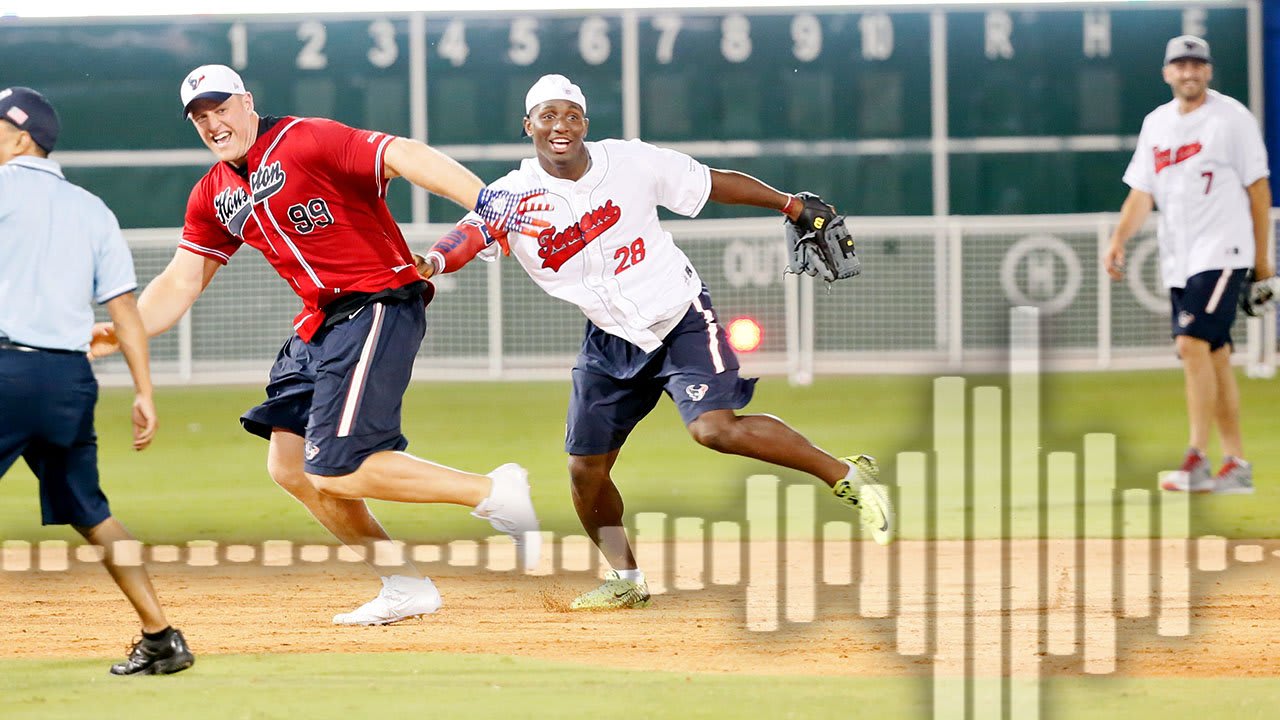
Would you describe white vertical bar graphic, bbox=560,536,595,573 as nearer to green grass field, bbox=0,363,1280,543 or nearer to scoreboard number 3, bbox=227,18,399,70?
green grass field, bbox=0,363,1280,543

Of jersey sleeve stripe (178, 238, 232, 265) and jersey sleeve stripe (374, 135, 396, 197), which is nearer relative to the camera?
jersey sleeve stripe (374, 135, 396, 197)

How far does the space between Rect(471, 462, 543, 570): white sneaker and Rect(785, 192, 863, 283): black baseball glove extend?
1674mm

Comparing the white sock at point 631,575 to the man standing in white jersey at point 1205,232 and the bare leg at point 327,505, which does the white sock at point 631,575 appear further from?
the man standing in white jersey at point 1205,232

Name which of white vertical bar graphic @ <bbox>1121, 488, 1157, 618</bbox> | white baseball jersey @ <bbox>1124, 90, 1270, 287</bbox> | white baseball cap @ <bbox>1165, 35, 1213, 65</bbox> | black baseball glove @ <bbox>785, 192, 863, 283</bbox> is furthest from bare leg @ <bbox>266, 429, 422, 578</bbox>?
white baseball cap @ <bbox>1165, 35, 1213, 65</bbox>

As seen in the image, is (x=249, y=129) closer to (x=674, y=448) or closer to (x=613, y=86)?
(x=674, y=448)

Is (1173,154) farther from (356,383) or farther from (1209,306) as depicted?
(356,383)

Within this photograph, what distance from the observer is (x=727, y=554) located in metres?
8.96

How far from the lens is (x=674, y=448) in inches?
533

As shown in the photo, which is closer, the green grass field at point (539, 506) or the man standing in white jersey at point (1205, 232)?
the green grass field at point (539, 506)

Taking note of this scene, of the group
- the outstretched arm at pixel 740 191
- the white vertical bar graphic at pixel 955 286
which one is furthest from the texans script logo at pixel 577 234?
the white vertical bar graphic at pixel 955 286

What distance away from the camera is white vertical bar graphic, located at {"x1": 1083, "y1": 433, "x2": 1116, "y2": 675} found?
6289 mm

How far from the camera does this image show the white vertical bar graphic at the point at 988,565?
5.48m

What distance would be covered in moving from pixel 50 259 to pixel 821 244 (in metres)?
3.29

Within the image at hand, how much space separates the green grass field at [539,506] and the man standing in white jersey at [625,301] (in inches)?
44.3
